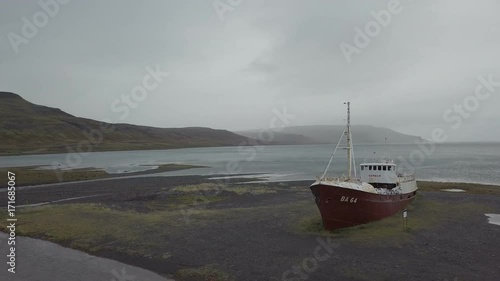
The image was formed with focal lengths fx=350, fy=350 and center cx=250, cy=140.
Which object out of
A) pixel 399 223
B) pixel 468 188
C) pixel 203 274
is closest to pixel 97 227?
pixel 203 274

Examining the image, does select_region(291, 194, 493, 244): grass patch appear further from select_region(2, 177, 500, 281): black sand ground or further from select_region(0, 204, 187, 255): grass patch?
select_region(0, 204, 187, 255): grass patch

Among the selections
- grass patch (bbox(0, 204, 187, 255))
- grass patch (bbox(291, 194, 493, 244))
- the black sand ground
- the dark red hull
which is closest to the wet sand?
the black sand ground

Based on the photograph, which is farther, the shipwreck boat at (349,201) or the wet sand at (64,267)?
the shipwreck boat at (349,201)

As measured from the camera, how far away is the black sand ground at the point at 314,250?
2061 centimetres

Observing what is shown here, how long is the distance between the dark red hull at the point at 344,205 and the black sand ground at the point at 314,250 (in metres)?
1.55

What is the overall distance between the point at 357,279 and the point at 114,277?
1407 centimetres

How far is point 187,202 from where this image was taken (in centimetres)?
4562

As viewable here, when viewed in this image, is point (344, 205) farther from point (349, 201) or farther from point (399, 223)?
point (399, 223)

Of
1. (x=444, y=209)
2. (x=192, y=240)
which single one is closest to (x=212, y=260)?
(x=192, y=240)

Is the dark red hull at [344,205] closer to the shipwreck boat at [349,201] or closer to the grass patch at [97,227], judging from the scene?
the shipwreck boat at [349,201]

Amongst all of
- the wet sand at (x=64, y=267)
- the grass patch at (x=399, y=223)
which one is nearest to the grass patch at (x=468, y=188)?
the grass patch at (x=399, y=223)

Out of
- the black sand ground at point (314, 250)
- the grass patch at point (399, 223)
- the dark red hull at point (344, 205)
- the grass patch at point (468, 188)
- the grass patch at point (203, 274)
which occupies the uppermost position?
the dark red hull at point (344, 205)

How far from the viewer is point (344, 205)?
29.5 m

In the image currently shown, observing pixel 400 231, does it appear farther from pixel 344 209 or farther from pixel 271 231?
pixel 271 231
